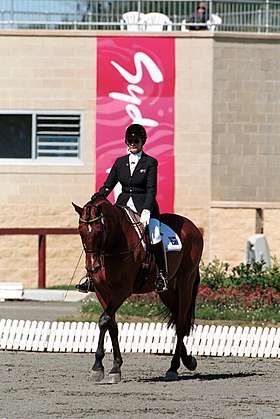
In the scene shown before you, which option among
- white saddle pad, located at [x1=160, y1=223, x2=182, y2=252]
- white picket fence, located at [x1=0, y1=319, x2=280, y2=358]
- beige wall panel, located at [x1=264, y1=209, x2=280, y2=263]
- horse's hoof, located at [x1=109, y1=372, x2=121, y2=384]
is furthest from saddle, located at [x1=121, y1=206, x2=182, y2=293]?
beige wall panel, located at [x1=264, y1=209, x2=280, y2=263]

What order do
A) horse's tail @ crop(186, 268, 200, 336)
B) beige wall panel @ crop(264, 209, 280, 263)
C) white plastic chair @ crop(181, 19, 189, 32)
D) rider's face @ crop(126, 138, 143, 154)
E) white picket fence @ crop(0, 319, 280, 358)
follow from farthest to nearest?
white plastic chair @ crop(181, 19, 189, 32), beige wall panel @ crop(264, 209, 280, 263), white picket fence @ crop(0, 319, 280, 358), horse's tail @ crop(186, 268, 200, 336), rider's face @ crop(126, 138, 143, 154)

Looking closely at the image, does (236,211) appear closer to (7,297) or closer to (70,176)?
(70,176)

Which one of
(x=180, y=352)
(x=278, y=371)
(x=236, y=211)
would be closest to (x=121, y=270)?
(x=180, y=352)

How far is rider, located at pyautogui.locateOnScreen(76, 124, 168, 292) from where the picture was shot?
14.0m

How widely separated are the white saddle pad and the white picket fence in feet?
7.29

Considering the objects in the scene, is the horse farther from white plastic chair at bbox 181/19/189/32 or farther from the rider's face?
white plastic chair at bbox 181/19/189/32

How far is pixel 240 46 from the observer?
29625mm

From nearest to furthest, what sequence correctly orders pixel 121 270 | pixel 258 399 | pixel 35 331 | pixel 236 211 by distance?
pixel 258 399 → pixel 121 270 → pixel 35 331 → pixel 236 211

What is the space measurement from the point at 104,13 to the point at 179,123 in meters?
3.58

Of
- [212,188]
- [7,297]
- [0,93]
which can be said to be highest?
[0,93]

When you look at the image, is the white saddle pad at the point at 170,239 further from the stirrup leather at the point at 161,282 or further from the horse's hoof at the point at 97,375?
the horse's hoof at the point at 97,375

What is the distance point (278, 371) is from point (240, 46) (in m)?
16.0

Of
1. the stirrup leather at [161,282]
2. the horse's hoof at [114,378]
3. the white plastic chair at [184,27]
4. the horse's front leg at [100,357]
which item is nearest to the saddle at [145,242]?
the stirrup leather at [161,282]

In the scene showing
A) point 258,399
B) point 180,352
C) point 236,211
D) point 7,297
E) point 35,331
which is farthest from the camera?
point 236,211
